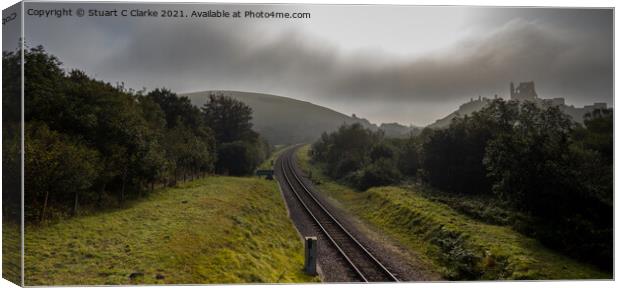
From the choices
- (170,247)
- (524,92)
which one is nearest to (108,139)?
(170,247)

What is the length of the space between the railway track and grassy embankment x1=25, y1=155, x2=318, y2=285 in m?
1.52

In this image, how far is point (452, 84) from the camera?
11648mm

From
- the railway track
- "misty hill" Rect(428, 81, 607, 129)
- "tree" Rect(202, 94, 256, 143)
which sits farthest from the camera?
"tree" Rect(202, 94, 256, 143)

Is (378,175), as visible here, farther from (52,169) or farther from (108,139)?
(52,169)

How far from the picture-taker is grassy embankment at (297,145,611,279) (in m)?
10.8

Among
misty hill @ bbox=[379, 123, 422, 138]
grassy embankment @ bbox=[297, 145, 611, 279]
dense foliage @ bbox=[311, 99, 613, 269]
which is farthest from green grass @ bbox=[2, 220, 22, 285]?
dense foliage @ bbox=[311, 99, 613, 269]

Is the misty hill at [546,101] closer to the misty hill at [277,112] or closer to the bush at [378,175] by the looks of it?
the misty hill at [277,112]

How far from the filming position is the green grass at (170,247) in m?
9.45

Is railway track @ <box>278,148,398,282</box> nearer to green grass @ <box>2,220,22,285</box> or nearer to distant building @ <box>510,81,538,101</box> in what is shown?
distant building @ <box>510,81,538,101</box>

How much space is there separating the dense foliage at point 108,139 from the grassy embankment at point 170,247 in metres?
1.42

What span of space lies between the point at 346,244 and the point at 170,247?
6.64 meters

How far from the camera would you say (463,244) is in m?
12.6

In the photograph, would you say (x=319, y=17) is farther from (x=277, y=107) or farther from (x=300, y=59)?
(x=277, y=107)

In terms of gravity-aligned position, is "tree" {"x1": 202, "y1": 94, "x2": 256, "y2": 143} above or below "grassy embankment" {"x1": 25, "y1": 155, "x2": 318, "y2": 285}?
above
